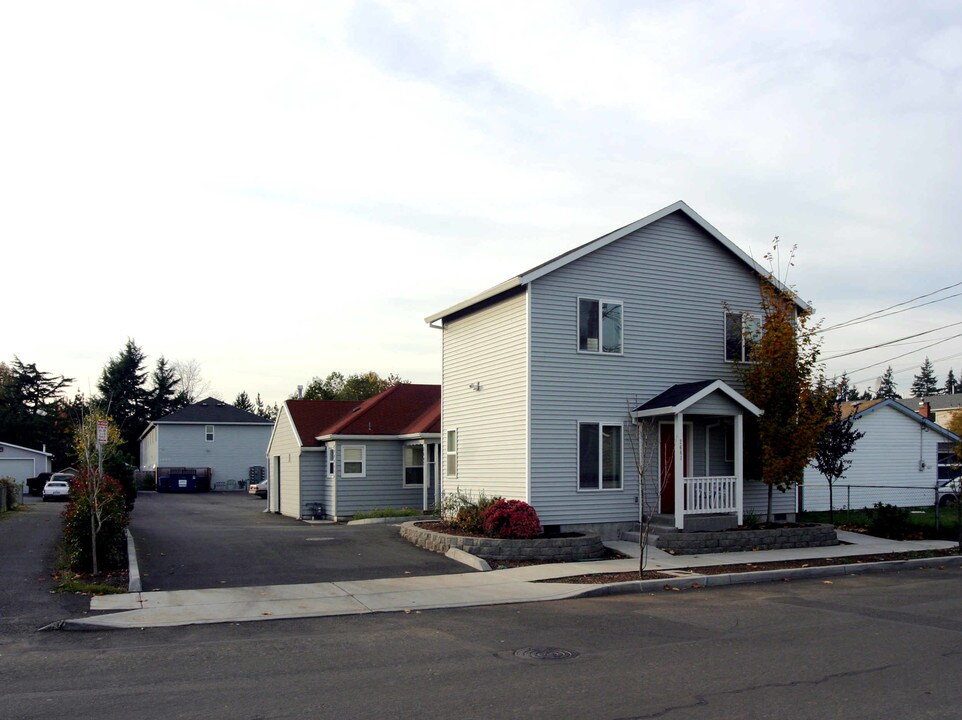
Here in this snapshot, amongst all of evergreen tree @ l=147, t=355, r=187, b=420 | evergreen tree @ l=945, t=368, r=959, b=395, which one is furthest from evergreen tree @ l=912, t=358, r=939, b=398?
evergreen tree @ l=147, t=355, r=187, b=420

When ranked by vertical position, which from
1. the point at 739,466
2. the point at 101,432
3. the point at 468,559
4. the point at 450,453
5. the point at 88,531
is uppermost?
the point at 101,432

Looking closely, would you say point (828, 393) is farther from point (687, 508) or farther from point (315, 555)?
point (315, 555)

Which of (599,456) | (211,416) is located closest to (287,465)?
(599,456)

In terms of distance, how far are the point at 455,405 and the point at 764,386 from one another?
787 cm

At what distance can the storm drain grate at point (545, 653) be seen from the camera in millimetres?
9219

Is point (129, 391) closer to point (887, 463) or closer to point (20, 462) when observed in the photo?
point (20, 462)

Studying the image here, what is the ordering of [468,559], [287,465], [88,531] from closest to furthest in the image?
1. [88,531]
2. [468,559]
3. [287,465]

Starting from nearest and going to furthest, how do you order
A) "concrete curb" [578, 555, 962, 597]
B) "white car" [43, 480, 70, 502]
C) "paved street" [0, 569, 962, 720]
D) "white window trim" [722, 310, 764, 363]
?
"paved street" [0, 569, 962, 720]
"concrete curb" [578, 555, 962, 597]
"white window trim" [722, 310, 764, 363]
"white car" [43, 480, 70, 502]

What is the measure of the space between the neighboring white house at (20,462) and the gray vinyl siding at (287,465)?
36.1 m

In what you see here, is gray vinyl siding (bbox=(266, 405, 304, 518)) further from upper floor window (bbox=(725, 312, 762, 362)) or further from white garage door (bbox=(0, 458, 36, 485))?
white garage door (bbox=(0, 458, 36, 485))

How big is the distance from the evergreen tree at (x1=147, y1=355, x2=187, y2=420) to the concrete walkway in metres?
71.9

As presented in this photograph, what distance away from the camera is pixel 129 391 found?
8044 centimetres

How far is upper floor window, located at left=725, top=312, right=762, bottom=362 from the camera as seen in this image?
2178 centimetres

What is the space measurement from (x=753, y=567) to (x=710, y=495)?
141 inches
